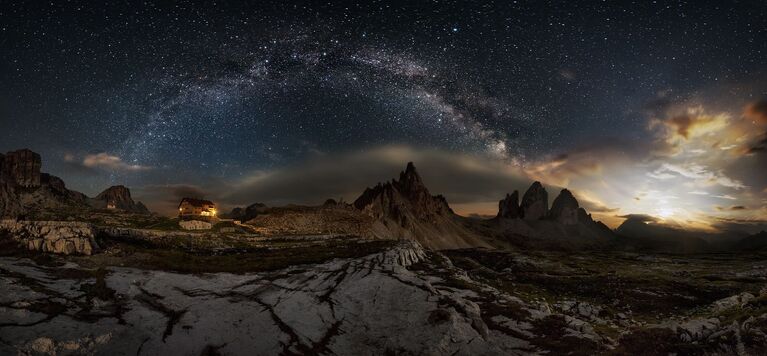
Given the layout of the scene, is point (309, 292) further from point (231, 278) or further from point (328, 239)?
point (328, 239)

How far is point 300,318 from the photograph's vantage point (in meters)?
30.7

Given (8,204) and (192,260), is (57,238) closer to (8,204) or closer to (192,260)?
(192,260)

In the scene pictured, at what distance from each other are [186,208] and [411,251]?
359 feet

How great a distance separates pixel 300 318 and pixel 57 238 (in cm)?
3374

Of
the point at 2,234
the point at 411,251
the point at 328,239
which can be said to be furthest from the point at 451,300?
the point at 328,239

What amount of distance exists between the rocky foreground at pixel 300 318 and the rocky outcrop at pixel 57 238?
3045 millimetres

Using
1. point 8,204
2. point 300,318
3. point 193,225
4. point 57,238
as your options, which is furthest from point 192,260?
point 8,204

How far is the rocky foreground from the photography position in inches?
844

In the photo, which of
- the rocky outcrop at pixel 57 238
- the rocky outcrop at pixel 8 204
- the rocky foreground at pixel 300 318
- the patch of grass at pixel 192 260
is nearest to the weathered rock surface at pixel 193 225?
the patch of grass at pixel 192 260

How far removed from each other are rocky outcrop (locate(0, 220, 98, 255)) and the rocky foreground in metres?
3.05

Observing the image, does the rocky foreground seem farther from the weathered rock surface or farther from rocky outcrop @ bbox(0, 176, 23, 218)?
rocky outcrop @ bbox(0, 176, 23, 218)

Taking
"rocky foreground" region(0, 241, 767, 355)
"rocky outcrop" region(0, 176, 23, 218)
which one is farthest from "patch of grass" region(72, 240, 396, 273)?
"rocky outcrop" region(0, 176, 23, 218)

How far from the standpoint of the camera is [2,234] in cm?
4612

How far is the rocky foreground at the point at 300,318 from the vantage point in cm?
2144
